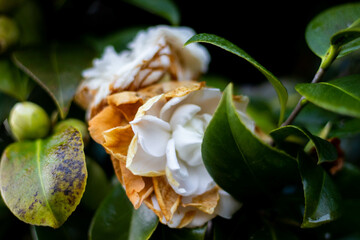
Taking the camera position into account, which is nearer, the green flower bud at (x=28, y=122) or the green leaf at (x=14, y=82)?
the green flower bud at (x=28, y=122)

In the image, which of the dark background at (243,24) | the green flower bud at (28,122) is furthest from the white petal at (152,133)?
the dark background at (243,24)

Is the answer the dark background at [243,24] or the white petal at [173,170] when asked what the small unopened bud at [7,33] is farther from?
the white petal at [173,170]

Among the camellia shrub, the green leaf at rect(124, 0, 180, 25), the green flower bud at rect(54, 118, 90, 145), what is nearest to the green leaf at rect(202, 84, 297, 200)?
the camellia shrub

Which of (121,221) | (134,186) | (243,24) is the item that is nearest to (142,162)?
(134,186)

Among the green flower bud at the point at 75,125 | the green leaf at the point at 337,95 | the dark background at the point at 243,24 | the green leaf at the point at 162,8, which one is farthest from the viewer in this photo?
the dark background at the point at 243,24

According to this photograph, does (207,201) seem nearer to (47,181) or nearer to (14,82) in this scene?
(47,181)

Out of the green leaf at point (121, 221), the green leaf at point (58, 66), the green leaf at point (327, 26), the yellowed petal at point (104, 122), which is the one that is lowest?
the green leaf at point (121, 221)

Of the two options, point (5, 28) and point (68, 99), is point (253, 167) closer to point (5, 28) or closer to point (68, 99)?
point (68, 99)

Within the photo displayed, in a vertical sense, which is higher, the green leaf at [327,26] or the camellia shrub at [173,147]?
the green leaf at [327,26]
